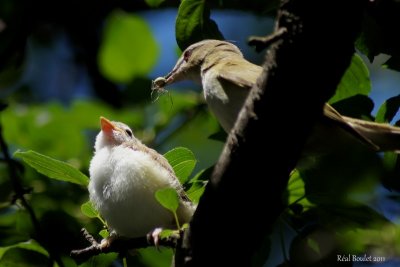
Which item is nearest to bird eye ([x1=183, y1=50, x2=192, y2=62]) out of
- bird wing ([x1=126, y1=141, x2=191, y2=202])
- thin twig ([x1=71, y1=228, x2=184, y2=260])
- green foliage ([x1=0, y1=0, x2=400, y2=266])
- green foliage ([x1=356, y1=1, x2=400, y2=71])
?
green foliage ([x1=0, y1=0, x2=400, y2=266])

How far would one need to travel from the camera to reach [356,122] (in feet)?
11.0

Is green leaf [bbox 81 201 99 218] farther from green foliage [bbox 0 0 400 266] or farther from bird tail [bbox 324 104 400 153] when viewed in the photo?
bird tail [bbox 324 104 400 153]

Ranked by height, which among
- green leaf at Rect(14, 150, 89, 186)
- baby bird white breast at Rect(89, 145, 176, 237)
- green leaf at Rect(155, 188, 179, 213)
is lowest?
baby bird white breast at Rect(89, 145, 176, 237)

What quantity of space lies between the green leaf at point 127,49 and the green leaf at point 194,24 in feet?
2.68

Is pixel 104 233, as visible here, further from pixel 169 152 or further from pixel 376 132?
pixel 376 132

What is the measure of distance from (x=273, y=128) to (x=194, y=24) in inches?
54.6

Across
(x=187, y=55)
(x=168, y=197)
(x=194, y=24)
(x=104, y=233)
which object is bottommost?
(x=104, y=233)

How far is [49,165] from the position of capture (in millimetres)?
3359

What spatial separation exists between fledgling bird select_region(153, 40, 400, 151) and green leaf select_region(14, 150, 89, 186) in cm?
77

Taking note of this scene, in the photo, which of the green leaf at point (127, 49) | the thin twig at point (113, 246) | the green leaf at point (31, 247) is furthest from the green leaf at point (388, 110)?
the green leaf at point (31, 247)

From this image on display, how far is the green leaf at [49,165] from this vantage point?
333 centimetres

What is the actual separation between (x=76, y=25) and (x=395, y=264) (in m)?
5.90

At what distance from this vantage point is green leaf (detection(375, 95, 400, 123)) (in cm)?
348

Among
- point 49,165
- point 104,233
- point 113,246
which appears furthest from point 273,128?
point 104,233
